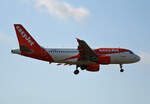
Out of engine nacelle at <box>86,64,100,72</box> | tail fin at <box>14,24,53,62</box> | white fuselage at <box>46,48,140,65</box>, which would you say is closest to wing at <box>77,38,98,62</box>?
white fuselage at <box>46,48,140,65</box>

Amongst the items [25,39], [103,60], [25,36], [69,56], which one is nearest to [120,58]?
[103,60]

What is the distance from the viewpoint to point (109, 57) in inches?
2785

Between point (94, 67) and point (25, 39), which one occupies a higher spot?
point (25, 39)

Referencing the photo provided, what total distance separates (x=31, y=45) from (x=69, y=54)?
25.8ft

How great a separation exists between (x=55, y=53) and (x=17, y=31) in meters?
8.83

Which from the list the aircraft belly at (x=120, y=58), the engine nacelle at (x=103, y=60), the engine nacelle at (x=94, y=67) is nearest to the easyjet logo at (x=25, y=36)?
the engine nacelle at (x=94, y=67)

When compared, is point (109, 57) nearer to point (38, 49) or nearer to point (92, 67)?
point (92, 67)

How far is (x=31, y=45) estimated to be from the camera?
7056 cm

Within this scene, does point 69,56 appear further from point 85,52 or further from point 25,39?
point 25,39

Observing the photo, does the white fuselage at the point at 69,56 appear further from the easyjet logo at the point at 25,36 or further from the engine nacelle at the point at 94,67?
the easyjet logo at the point at 25,36

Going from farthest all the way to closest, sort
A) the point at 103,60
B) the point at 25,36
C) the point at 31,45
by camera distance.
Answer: the point at 25,36 < the point at 31,45 < the point at 103,60

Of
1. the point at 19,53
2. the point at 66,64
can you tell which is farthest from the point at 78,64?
the point at 19,53

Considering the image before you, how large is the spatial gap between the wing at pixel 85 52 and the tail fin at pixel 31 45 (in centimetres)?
639

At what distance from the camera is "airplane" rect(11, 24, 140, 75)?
69.1 m
